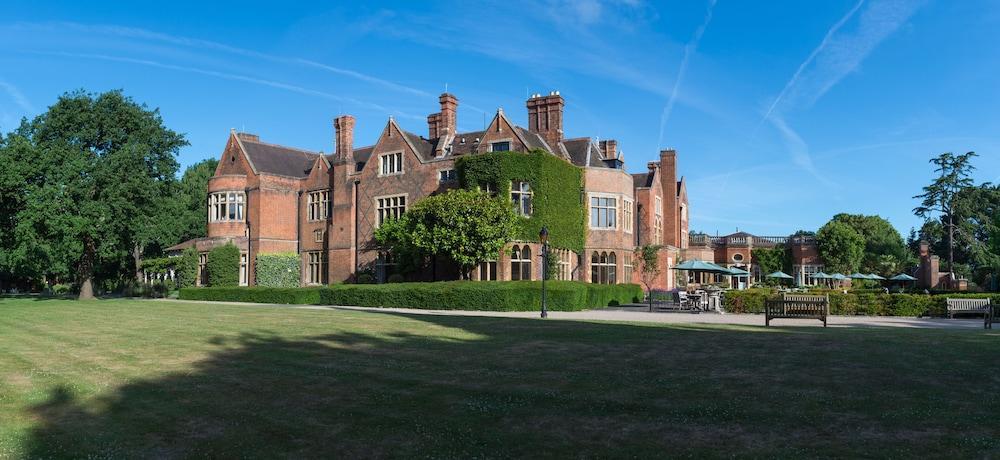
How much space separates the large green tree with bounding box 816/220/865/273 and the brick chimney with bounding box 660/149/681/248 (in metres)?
23.6

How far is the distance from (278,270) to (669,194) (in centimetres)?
2780

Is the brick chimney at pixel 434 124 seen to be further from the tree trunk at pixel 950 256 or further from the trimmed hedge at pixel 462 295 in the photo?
the tree trunk at pixel 950 256

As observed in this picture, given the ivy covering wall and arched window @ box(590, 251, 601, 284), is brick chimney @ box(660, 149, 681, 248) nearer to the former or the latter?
arched window @ box(590, 251, 601, 284)

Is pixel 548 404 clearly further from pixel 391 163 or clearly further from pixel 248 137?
pixel 248 137

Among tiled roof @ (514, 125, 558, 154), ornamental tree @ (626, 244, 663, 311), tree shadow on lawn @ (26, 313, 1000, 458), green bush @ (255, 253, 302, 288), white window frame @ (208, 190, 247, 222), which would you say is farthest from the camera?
white window frame @ (208, 190, 247, 222)

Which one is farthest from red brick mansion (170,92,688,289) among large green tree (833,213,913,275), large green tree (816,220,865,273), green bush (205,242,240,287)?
large green tree (833,213,913,275)

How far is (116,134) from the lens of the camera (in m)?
45.0

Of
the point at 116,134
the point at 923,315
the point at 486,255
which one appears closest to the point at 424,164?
the point at 486,255

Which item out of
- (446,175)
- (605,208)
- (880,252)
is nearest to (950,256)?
(880,252)

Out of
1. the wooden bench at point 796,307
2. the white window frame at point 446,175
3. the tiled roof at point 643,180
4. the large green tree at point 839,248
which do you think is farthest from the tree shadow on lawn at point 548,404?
the large green tree at point 839,248

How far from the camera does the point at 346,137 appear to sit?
47.8 metres

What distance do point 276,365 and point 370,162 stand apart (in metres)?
35.0

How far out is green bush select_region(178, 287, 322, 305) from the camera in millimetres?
37125

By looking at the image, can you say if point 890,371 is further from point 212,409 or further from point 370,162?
point 370,162
